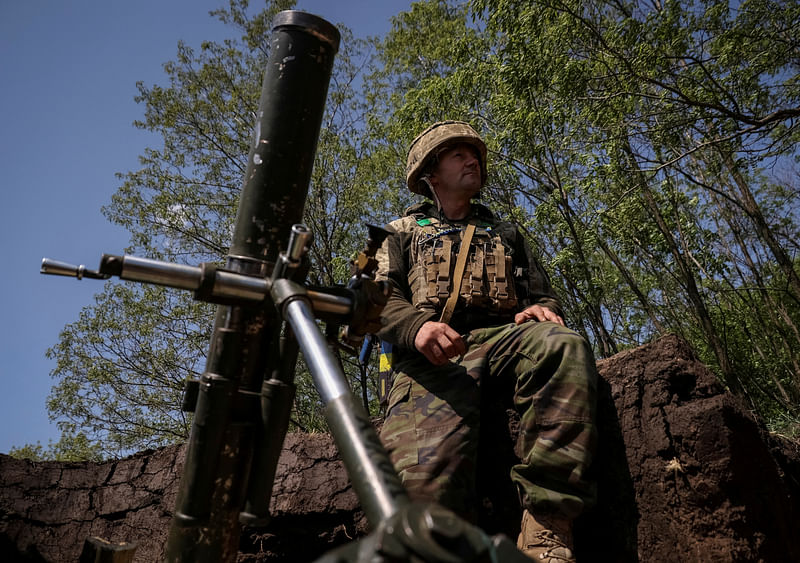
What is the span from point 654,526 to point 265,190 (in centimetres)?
222

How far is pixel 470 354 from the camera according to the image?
2861mm

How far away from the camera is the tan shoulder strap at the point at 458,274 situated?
3.05 meters

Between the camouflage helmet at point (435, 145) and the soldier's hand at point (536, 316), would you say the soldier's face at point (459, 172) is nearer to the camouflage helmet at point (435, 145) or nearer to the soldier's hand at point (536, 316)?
the camouflage helmet at point (435, 145)

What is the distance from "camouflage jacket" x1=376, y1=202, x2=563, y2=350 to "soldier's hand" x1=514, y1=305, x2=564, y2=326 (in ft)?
0.58

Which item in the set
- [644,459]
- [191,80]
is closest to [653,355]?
[644,459]

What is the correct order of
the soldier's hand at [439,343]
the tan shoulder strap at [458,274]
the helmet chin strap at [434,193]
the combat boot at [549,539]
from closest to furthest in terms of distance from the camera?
the combat boot at [549,539], the soldier's hand at [439,343], the tan shoulder strap at [458,274], the helmet chin strap at [434,193]

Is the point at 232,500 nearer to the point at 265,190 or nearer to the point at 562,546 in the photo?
the point at 265,190

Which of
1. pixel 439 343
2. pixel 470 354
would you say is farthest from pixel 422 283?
pixel 439 343

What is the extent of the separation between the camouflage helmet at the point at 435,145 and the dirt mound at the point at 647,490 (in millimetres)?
1633

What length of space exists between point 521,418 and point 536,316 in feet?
1.99

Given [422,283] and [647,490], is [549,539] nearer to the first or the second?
[647,490]

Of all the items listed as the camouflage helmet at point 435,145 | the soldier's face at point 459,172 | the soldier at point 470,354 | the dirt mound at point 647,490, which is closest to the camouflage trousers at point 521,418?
the soldier at point 470,354

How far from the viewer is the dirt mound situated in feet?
7.92

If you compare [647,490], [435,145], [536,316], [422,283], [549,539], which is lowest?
[549,539]
